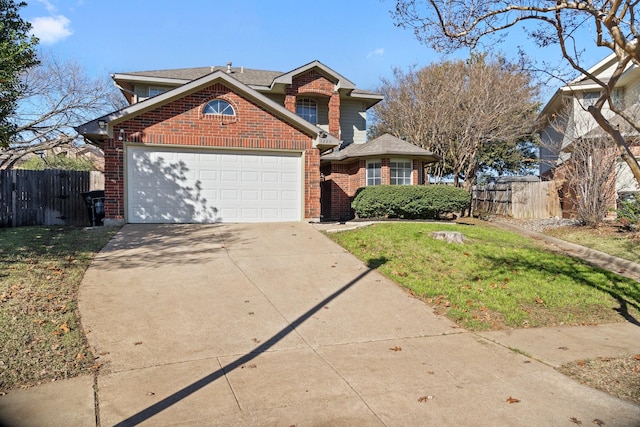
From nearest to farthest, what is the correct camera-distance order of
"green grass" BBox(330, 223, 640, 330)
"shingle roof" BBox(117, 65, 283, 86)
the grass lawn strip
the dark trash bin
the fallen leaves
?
1. the grass lawn strip
2. the fallen leaves
3. "green grass" BBox(330, 223, 640, 330)
4. the dark trash bin
5. "shingle roof" BBox(117, 65, 283, 86)

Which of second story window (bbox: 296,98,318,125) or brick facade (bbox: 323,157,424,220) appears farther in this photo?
second story window (bbox: 296,98,318,125)

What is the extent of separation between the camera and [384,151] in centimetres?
1806

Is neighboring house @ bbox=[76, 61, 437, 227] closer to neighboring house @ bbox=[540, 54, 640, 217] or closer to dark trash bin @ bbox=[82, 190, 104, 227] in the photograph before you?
dark trash bin @ bbox=[82, 190, 104, 227]

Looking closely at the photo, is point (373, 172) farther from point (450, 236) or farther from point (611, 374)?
point (611, 374)

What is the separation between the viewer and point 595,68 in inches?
838

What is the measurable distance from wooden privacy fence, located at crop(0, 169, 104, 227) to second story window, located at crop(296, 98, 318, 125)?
29.9 ft

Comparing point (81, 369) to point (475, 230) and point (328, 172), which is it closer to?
point (475, 230)

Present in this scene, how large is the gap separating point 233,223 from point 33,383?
9.63 metres

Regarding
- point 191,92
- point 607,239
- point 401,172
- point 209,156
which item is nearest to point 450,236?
point 607,239

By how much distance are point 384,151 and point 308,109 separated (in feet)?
15.0

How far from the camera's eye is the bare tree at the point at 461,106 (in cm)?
2252

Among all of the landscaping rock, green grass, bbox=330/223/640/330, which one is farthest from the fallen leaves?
the landscaping rock

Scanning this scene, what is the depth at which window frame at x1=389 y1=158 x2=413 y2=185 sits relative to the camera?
18688mm

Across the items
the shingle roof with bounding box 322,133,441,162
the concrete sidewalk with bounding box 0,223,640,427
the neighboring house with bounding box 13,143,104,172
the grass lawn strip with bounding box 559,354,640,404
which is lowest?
the grass lawn strip with bounding box 559,354,640,404
